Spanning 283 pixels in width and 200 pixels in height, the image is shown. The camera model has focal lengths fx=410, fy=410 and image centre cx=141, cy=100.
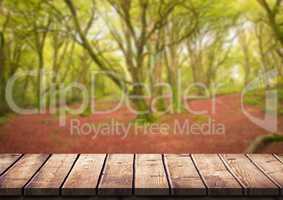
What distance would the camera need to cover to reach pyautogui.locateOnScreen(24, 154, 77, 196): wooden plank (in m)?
1.94

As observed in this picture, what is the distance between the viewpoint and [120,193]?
1958 millimetres

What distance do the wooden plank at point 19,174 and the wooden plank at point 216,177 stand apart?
0.92 metres

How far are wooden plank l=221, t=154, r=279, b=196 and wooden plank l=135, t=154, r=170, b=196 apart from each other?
40 centimetres

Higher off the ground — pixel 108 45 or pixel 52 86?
pixel 108 45

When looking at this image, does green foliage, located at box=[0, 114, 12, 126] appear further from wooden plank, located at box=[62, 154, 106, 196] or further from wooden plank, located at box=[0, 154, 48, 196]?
wooden plank, located at box=[62, 154, 106, 196]

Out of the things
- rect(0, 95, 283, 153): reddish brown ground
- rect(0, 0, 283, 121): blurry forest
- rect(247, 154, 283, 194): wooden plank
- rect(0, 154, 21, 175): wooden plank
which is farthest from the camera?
rect(0, 0, 283, 121): blurry forest

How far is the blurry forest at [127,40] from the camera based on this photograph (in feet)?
18.4

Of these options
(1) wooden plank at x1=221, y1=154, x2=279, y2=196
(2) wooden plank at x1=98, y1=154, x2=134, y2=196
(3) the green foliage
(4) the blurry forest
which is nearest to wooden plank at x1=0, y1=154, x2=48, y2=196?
(2) wooden plank at x1=98, y1=154, x2=134, y2=196

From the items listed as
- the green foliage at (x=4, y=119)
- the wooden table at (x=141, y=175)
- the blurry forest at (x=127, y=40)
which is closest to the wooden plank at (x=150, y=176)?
the wooden table at (x=141, y=175)

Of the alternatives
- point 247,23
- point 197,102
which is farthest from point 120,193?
point 247,23

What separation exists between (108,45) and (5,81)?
171cm

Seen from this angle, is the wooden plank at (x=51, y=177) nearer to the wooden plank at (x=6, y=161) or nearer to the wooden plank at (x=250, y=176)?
the wooden plank at (x=6, y=161)

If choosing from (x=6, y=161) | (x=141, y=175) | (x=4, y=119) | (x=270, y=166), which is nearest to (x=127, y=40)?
(x=4, y=119)

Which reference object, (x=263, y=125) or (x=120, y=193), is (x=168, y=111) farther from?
(x=120, y=193)
